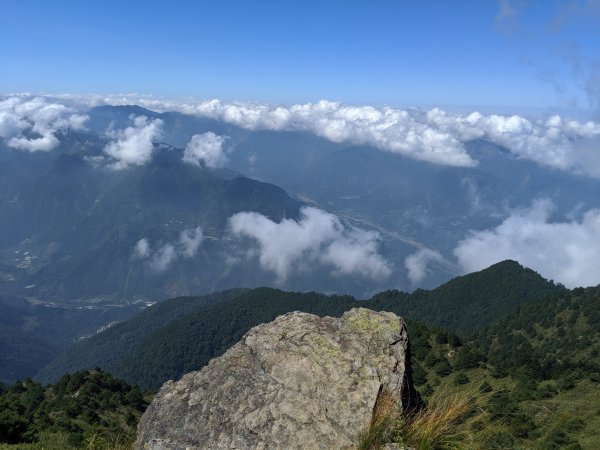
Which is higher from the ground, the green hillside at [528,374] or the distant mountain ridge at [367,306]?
the green hillside at [528,374]

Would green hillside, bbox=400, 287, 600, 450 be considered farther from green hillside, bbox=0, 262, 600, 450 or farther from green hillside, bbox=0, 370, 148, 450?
green hillside, bbox=0, 370, 148, 450

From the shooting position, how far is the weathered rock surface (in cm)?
877

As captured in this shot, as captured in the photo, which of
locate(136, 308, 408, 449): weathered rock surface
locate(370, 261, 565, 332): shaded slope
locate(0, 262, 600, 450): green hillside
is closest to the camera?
locate(136, 308, 408, 449): weathered rock surface

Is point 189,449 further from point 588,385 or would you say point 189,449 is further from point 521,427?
point 588,385

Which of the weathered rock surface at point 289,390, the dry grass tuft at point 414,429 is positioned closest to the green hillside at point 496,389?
the dry grass tuft at point 414,429

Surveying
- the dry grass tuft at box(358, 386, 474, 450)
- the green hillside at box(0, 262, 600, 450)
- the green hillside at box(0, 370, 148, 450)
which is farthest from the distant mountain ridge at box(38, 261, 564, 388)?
the dry grass tuft at box(358, 386, 474, 450)

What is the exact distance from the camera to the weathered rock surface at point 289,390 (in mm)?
8766

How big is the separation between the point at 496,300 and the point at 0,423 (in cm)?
15714

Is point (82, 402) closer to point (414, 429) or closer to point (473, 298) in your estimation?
point (414, 429)

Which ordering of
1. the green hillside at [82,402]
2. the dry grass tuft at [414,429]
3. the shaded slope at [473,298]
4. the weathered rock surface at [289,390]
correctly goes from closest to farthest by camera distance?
1. the dry grass tuft at [414,429]
2. the weathered rock surface at [289,390]
3. the green hillside at [82,402]
4. the shaded slope at [473,298]

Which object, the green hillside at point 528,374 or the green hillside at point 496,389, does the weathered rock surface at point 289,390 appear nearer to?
the green hillside at point 496,389

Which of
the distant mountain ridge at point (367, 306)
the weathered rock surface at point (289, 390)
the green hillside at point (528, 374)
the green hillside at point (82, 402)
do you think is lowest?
the distant mountain ridge at point (367, 306)

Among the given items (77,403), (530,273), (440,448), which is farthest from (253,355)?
(530,273)

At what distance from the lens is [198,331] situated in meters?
194
